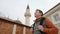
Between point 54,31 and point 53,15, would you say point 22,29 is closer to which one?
point 54,31

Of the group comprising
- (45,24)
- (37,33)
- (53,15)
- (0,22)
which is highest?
(53,15)

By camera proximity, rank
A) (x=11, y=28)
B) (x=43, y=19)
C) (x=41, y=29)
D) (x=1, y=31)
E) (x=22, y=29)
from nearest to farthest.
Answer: (x=41, y=29)
(x=43, y=19)
(x=1, y=31)
(x=11, y=28)
(x=22, y=29)

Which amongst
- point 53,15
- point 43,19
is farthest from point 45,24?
point 53,15

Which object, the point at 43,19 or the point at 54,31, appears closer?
the point at 54,31

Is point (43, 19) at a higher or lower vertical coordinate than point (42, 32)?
higher

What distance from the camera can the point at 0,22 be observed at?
5.05 meters

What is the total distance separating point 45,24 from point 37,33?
233 millimetres

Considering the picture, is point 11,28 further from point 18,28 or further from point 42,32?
point 42,32

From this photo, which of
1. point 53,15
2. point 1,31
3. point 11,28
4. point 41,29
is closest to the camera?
point 41,29

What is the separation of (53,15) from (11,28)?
261 inches

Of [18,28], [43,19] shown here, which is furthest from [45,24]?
[18,28]

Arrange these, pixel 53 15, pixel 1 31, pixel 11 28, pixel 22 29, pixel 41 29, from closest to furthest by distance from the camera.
A: 1. pixel 41 29
2. pixel 1 31
3. pixel 11 28
4. pixel 22 29
5. pixel 53 15

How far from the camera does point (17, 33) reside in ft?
18.2

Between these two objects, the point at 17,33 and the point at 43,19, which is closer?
the point at 43,19
